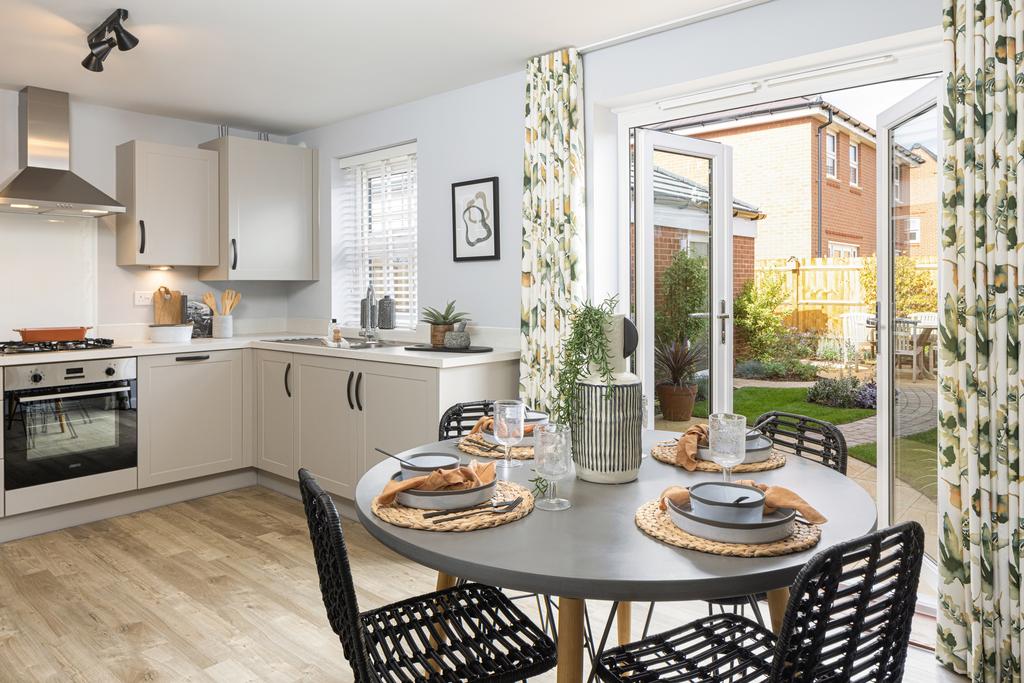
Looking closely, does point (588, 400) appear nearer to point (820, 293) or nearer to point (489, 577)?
point (489, 577)

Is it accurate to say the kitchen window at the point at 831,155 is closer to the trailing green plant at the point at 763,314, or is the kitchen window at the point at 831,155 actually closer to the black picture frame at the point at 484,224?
the trailing green plant at the point at 763,314

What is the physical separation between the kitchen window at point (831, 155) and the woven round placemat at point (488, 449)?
834 centimetres

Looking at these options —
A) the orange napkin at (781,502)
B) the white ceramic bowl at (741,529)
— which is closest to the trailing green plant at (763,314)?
the orange napkin at (781,502)

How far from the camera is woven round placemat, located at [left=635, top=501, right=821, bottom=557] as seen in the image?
1271 millimetres

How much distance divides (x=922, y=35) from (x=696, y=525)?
2.17 m

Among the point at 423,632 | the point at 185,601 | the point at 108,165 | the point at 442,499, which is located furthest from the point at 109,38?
the point at 423,632

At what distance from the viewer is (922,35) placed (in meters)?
2.52

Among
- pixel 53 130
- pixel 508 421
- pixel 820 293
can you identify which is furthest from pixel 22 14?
pixel 820 293

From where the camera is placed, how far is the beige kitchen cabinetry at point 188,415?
4.11 meters

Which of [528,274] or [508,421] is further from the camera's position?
[528,274]

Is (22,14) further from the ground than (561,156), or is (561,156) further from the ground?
(22,14)

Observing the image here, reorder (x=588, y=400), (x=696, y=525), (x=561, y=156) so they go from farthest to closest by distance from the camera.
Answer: (x=561, y=156), (x=588, y=400), (x=696, y=525)

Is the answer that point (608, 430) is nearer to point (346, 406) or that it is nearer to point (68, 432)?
point (346, 406)

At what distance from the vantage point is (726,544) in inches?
51.5
